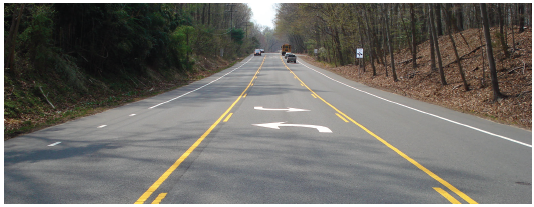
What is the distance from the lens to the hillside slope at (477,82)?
14.7m

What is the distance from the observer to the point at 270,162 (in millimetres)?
6539

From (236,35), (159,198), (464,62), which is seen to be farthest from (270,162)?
(236,35)

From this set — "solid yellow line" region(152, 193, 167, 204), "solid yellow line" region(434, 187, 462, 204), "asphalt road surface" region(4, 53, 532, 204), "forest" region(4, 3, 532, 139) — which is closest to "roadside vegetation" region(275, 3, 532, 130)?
"forest" region(4, 3, 532, 139)

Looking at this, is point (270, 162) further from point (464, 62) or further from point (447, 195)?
point (464, 62)

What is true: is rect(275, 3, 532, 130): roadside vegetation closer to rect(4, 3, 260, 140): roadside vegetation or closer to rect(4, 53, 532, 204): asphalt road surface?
rect(4, 53, 532, 204): asphalt road surface

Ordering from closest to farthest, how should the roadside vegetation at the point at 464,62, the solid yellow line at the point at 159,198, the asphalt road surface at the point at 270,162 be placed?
1. the solid yellow line at the point at 159,198
2. the asphalt road surface at the point at 270,162
3. the roadside vegetation at the point at 464,62

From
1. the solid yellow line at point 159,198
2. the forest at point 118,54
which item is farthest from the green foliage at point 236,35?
the solid yellow line at point 159,198

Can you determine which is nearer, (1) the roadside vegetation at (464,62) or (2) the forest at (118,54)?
(2) the forest at (118,54)

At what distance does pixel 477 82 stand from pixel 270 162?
61.8 ft

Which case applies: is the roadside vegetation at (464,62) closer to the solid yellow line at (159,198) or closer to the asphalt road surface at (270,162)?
the asphalt road surface at (270,162)

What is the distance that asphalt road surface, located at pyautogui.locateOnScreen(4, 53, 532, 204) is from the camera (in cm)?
498

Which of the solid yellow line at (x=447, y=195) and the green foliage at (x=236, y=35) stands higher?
the green foliage at (x=236, y=35)

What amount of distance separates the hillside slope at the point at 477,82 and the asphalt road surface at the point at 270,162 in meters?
3.84

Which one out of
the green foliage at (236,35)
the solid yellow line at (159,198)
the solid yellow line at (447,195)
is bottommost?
the solid yellow line at (447,195)
